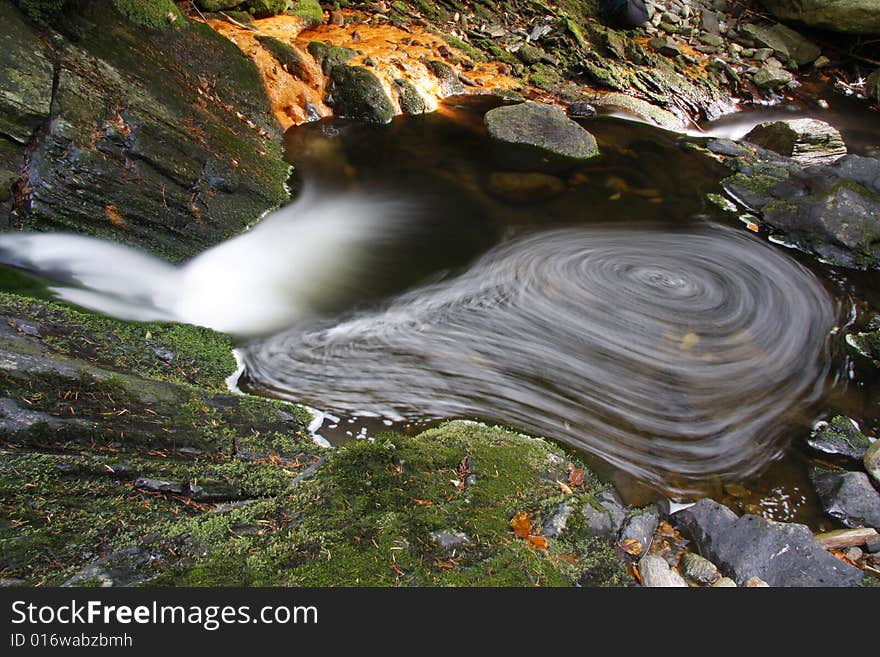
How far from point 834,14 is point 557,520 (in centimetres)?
1802

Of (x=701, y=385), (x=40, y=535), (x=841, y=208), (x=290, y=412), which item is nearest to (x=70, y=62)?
(x=290, y=412)

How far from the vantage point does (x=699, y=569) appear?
365 cm

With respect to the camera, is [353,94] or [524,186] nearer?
[524,186]

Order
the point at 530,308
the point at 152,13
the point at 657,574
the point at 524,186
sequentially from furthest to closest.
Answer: the point at 524,186, the point at 152,13, the point at 530,308, the point at 657,574

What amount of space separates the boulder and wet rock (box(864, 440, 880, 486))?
15261mm

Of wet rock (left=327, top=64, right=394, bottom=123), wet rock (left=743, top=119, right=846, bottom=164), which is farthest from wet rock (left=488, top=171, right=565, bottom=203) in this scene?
wet rock (left=743, top=119, right=846, bottom=164)

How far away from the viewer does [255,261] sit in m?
6.63

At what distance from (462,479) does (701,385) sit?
323 cm

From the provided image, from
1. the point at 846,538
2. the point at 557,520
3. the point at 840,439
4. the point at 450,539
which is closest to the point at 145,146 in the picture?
the point at 450,539

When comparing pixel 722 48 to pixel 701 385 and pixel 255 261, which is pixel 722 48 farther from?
pixel 255 261

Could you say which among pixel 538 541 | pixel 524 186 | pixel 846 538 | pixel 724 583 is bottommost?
pixel 724 583

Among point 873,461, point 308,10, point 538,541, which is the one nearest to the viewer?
point 538,541

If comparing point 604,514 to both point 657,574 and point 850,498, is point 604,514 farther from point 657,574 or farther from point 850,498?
point 850,498

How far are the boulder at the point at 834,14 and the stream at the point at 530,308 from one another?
33.2ft
